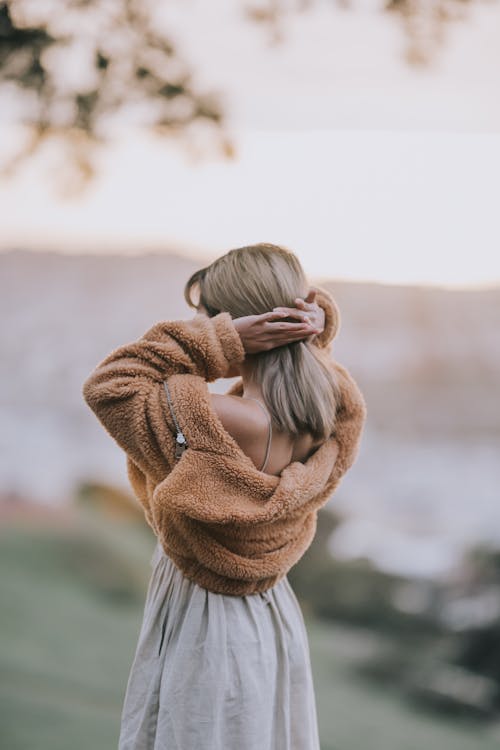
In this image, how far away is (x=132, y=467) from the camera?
1.35 metres

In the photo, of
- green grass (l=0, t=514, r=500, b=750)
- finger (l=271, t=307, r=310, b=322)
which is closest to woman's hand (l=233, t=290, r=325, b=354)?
finger (l=271, t=307, r=310, b=322)

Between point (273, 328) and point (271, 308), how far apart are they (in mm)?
57

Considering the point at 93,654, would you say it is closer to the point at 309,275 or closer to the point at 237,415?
the point at 309,275

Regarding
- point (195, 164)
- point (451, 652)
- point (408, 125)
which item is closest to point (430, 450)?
point (451, 652)

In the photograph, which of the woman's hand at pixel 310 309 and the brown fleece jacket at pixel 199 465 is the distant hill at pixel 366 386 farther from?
the brown fleece jacket at pixel 199 465

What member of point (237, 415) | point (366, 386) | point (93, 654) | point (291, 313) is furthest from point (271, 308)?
point (93, 654)

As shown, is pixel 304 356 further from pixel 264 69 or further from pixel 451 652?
pixel 451 652

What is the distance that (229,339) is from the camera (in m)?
1.17

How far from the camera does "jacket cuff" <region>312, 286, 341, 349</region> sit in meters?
1.39

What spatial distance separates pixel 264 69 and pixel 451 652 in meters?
1.73

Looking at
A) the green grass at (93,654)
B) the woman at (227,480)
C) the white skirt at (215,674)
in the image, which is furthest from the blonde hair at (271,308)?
the green grass at (93,654)

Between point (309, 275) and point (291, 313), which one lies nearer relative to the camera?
point (291, 313)

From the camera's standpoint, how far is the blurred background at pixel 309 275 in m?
2.20

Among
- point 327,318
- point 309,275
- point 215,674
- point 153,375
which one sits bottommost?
point 215,674
